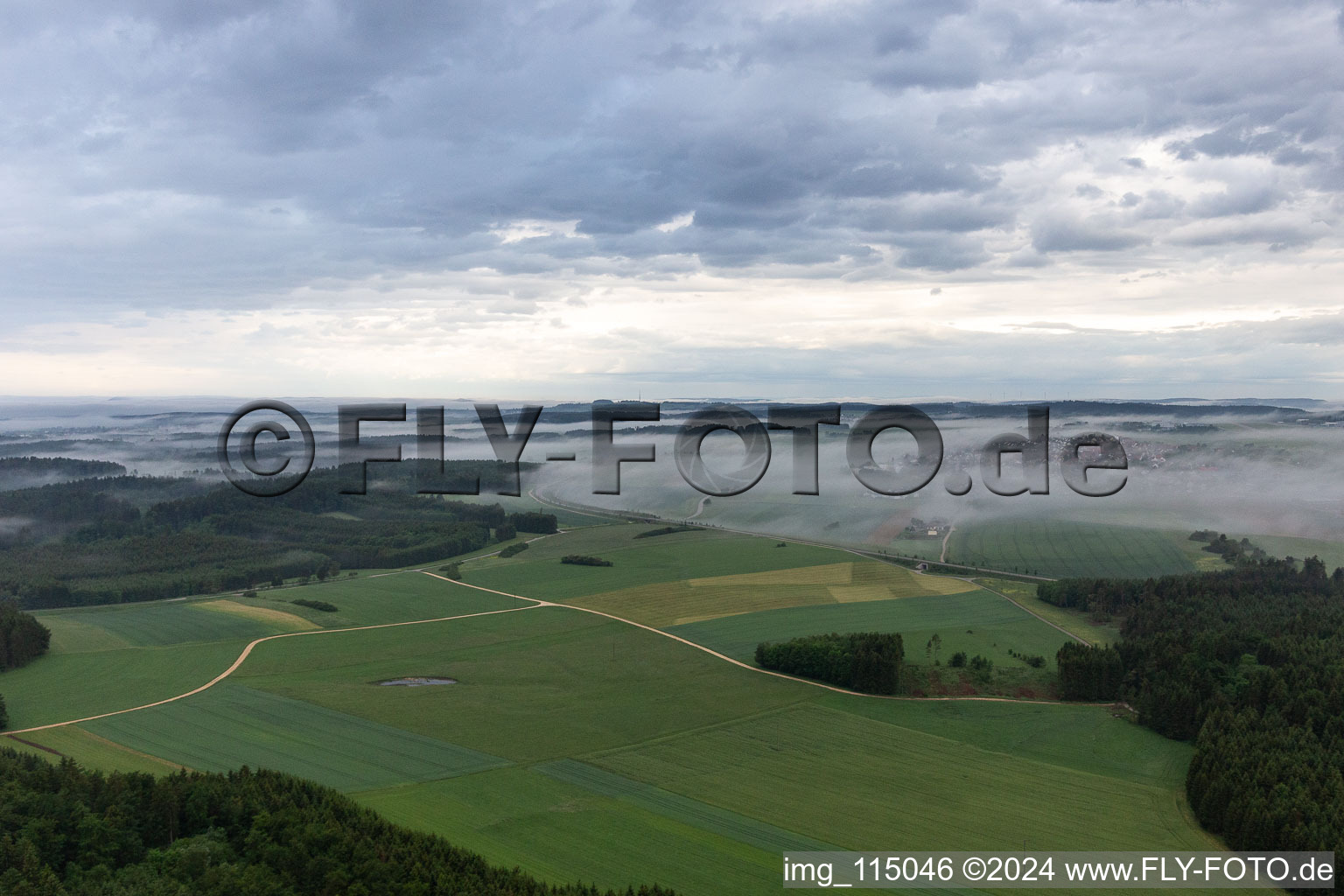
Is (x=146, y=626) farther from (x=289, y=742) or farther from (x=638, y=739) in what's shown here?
(x=638, y=739)

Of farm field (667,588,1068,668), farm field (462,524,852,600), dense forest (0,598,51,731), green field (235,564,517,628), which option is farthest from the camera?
farm field (462,524,852,600)

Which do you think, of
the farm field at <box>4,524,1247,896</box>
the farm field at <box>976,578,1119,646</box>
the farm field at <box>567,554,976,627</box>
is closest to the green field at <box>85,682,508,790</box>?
the farm field at <box>4,524,1247,896</box>

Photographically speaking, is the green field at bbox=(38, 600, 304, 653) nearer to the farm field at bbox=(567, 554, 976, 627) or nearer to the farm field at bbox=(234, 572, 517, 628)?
the farm field at bbox=(234, 572, 517, 628)

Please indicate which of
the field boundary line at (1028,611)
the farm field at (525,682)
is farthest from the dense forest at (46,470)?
the field boundary line at (1028,611)

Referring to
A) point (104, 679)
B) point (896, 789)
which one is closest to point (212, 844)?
point (896, 789)

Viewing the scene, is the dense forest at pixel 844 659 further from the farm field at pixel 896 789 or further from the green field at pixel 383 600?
the green field at pixel 383 600

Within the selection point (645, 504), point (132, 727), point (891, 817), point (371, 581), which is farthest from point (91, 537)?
point (891, 817)

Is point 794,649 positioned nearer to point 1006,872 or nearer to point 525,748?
point 525,748
